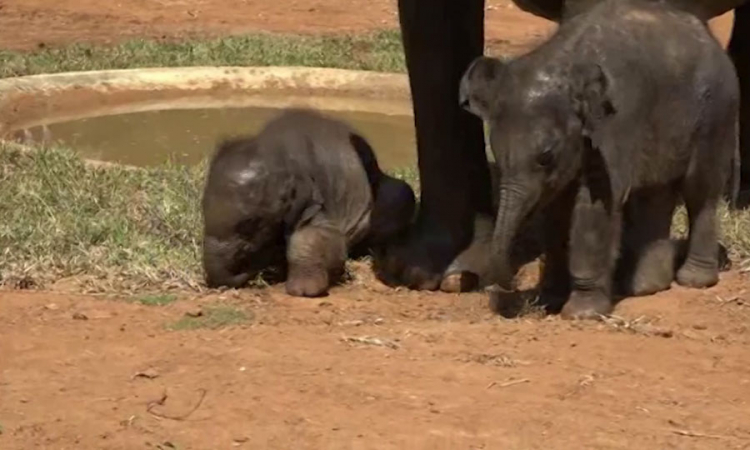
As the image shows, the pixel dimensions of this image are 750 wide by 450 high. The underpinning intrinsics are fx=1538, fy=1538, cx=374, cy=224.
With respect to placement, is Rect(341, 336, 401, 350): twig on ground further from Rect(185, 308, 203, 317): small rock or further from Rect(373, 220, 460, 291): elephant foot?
Rect(373, 220, 460, 291): elephant foot

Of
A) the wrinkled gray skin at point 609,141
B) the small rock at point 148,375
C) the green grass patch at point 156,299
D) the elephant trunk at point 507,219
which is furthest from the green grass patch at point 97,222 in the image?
the wrinkled gray skin at point 609,141

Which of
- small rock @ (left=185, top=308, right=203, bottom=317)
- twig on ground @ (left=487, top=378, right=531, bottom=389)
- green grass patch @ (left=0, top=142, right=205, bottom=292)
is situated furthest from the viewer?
green grass patch @ (left=0, top=142, right=205, bottom=292)

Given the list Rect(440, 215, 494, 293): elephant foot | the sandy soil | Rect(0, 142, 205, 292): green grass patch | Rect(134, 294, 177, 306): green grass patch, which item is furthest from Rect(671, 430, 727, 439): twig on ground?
Rect(0, 142, 205, 292): green grass patch

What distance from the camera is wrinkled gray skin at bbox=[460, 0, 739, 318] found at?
5363mm

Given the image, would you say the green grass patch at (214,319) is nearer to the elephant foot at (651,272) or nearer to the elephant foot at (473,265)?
the elephant foot at (473,265)

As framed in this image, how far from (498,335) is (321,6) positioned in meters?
10.9

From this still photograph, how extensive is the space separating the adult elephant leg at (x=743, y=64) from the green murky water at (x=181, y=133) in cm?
203

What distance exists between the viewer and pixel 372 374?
15.8ft

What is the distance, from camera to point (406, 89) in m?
10.4

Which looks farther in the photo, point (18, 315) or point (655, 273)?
point (655, 273)

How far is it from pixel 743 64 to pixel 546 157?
262cm

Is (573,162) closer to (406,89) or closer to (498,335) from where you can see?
(498,335)

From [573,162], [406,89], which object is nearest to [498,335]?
[573,162]

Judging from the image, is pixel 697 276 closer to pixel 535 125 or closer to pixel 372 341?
pixel 535 125
